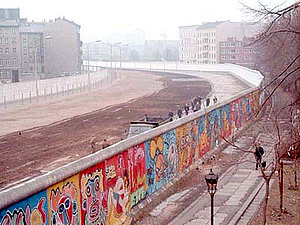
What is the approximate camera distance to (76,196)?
14094 mm

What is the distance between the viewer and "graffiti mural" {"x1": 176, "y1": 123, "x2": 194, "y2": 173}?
23.0 meters

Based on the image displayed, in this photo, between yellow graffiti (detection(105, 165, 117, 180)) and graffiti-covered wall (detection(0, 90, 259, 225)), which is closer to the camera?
graffiti-covered wall (detection(0, 90, 259, 225))

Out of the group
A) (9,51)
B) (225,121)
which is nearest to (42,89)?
(9,51)

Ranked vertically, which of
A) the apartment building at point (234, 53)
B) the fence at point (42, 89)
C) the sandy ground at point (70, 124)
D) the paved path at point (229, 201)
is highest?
the apartment building at point (234, 53)

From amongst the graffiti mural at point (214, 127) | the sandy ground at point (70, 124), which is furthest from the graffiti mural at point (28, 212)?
the graffiti mural at point (214, 127)

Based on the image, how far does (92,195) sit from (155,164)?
17.8 feet

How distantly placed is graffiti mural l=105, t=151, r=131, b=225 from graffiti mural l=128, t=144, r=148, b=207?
37 centimetres

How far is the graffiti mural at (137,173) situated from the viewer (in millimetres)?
17703

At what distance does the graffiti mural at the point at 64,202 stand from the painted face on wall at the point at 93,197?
21.6 inches

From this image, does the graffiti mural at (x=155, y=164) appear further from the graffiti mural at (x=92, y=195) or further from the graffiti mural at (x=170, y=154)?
the graffiti mural at (x=92, y=195)

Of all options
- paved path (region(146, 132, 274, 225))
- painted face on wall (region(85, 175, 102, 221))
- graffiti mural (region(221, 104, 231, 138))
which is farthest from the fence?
painted face on wall (region(85, 175, 102, 221))

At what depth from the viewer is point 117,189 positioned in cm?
1652

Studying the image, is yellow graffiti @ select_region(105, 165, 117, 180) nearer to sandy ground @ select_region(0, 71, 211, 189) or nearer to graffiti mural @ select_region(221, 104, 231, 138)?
sandy ground @ select_region(0, 71, 211, 189)

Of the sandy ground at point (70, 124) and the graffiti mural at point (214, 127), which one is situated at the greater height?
the graffiti mural at point (214, 127)
